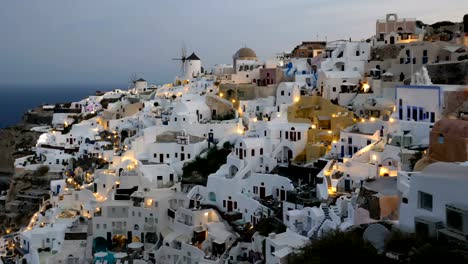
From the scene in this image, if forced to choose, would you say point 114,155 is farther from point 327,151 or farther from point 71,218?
point 327,151

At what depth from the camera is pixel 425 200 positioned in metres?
13.8

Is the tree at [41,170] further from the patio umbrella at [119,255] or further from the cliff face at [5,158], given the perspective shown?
the patio umbrella at [119,255]

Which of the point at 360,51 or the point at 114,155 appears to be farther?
the point at 360,51

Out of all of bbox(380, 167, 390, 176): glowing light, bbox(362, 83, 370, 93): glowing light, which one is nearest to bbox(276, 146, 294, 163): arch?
bbox(362, 83, 370, 93): glowing light

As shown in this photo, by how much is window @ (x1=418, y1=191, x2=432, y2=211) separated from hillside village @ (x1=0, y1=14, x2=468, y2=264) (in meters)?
0.04

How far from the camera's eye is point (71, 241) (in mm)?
28016

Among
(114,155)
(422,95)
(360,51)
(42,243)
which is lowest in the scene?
(42,243)

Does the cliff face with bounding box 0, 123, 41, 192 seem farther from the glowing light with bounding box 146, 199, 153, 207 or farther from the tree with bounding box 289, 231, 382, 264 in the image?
the tree with bounding box 289, 231, 382, 264

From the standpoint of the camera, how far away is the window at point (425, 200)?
13.7 meters

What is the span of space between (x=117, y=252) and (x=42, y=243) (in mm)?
4807

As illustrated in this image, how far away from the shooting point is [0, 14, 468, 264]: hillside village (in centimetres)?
1739

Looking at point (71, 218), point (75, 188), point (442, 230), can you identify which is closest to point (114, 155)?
point (75, 188)

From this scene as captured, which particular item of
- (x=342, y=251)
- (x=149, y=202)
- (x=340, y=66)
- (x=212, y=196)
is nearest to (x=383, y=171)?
(x=212, y=196)

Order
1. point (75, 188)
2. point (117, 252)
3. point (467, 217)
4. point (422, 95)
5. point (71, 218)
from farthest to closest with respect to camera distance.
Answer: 1. point (75, 188)
2. point (71, 218)
3. point (117, 252)
4. point (422, 95)
5. point (467, 217)
